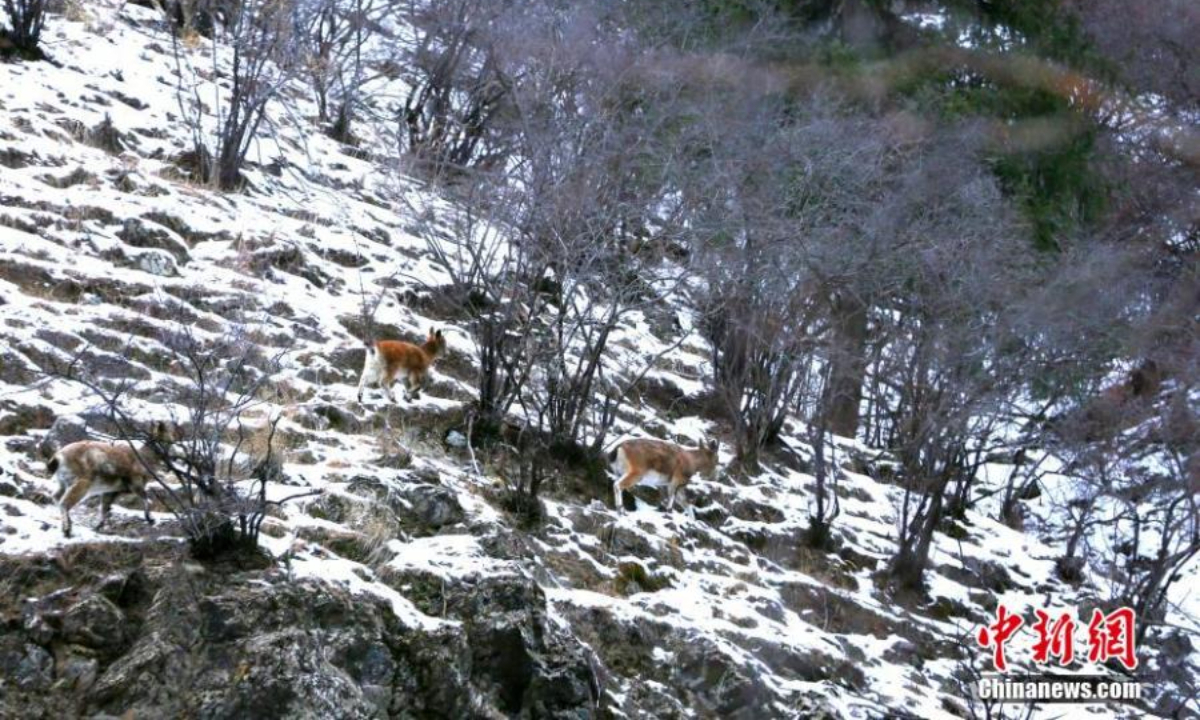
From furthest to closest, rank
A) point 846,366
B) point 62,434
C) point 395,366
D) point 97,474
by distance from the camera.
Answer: point 846,366, point 395,366, point 62,434, point 97,474

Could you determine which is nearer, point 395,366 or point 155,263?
point 395,366

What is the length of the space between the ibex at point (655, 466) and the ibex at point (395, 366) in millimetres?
1962

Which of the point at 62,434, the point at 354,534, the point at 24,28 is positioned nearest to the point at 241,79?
the point at 24,28

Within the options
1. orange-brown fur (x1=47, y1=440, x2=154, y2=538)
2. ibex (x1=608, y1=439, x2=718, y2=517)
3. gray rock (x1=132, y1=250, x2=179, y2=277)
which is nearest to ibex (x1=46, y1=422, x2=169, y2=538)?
orange-brown fur (x1=47, y1=440, x2=154, y2=538)

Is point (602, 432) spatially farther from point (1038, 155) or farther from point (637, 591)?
point (1038, 155)

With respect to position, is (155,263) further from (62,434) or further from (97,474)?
(97,474)

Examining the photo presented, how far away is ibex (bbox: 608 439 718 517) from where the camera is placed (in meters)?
12.7

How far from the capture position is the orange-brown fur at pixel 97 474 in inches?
352

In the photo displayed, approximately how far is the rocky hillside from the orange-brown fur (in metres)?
0.17

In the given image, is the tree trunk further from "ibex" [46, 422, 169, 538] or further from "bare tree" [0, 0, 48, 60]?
"bare tree" [0, 0, 48, 60]

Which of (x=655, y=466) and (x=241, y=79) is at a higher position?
(x=241, y=79)

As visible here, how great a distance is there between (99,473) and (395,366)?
385cm

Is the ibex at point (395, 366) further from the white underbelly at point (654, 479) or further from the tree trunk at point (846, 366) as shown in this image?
the tree trunk at point (846, 366)

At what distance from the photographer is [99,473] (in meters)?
9.06
